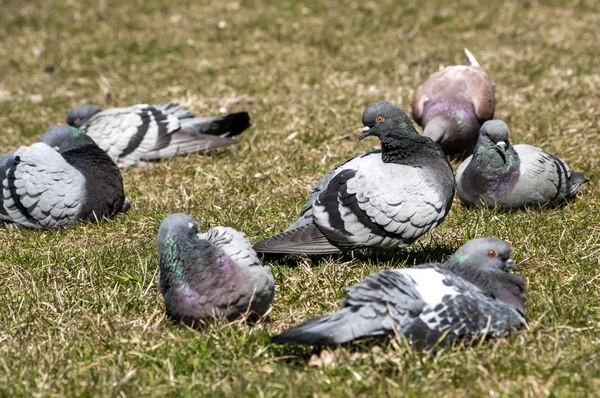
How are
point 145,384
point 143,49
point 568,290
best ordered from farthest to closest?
point 143,49, point 568,290, point 145,384

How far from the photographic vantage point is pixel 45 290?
14.6ft

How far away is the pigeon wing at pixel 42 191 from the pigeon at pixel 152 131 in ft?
4.59

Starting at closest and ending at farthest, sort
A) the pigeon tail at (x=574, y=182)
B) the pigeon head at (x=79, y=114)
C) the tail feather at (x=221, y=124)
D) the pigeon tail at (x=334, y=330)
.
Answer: the pigeon tail at (x=334, y=330) < the pigeon tail at (x=574, y=182) < the tail feather at (x=221, y=124) < the pigeon head at (x=79, y=114)

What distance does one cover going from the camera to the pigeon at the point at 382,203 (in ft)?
15.0

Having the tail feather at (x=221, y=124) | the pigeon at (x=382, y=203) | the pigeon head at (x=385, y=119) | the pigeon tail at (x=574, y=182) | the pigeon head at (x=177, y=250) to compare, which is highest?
the pigeon head at (x=385, y=119)

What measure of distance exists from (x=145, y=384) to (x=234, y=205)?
2.67 m

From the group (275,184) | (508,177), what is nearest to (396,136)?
(508,177)

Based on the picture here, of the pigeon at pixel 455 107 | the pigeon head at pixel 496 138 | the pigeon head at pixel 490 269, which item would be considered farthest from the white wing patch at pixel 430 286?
the pigeon at pixel 455 107

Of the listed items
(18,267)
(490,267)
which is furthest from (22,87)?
(490,267)

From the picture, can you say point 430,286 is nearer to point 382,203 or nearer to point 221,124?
point 382,203

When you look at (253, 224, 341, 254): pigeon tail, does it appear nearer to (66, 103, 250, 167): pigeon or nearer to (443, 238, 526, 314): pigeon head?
(443, 238, 526, 314): pigeon head

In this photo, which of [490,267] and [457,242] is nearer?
[490,267]

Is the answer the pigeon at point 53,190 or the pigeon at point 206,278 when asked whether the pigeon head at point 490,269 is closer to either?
the pigeon at point 206,278

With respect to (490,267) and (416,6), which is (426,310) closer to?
(490,267)
